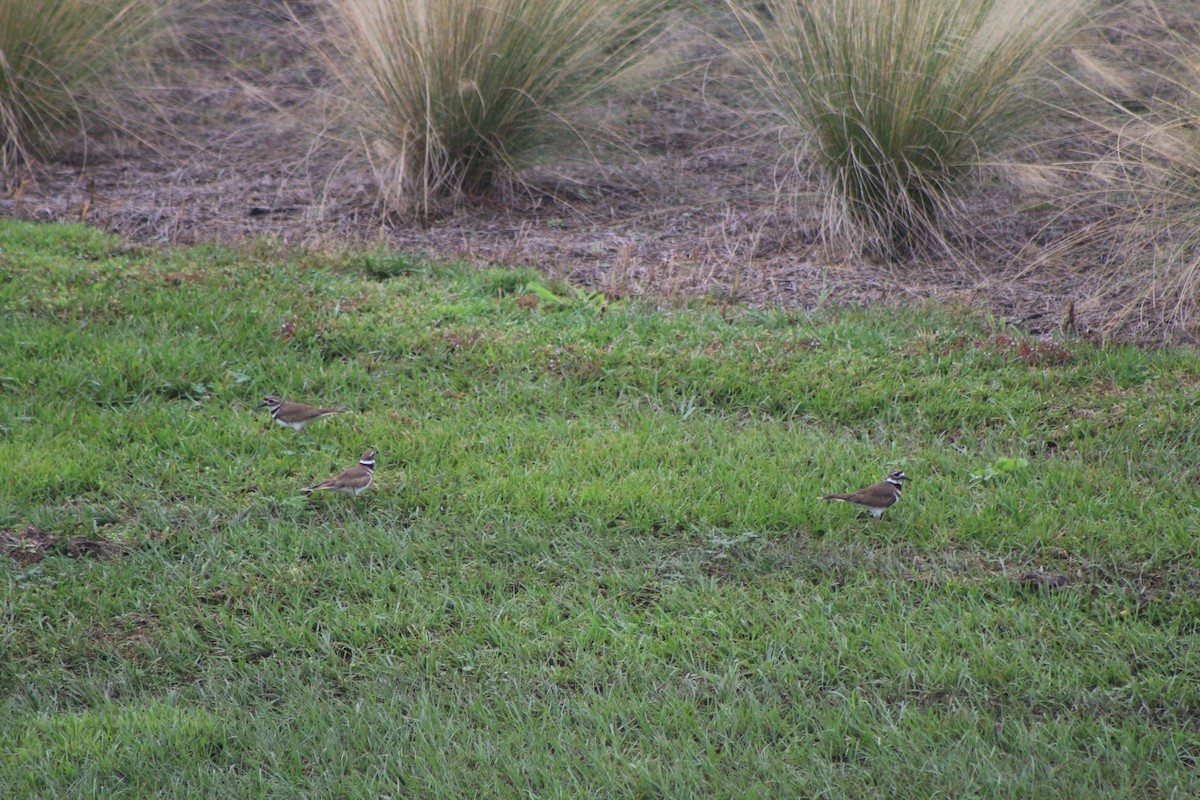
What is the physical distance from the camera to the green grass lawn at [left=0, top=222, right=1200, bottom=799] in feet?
11.2

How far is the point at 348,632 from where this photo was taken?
4.04 meters

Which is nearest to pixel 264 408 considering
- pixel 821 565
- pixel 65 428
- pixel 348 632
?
pixel 65 428

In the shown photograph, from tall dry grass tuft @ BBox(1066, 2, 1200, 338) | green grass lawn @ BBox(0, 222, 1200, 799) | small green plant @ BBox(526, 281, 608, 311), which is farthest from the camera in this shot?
small green plant @ BBox(526, 281, 608, 311)

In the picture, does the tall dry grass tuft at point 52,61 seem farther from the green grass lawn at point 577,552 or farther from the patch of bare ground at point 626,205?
the green grass lawn at point 577,552

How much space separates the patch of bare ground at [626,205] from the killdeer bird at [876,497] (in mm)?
2381

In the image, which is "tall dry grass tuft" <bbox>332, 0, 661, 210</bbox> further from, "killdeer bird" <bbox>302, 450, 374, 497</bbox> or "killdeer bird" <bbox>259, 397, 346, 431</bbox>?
"killdeer bird" <bbox>302, 450, 374, 497</bbox>

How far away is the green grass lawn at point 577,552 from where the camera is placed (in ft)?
11.2

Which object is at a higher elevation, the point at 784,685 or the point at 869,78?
the point at 869,78

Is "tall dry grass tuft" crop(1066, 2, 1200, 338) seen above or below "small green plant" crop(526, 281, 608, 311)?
above

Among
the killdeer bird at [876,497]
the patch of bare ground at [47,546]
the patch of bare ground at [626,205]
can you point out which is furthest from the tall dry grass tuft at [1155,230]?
the patch of bare ground at [47,546]

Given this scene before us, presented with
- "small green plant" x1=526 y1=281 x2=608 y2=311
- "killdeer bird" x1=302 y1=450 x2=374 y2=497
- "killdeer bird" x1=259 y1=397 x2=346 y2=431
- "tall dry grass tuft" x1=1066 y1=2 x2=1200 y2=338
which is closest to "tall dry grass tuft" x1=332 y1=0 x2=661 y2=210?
"small green plant" x1=526 y1=281 x2=608 y2=311

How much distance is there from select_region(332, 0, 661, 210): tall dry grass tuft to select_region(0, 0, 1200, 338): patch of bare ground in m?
0.29

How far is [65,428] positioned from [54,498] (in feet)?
2.05

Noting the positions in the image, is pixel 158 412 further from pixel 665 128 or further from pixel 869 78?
pixel 665 128
